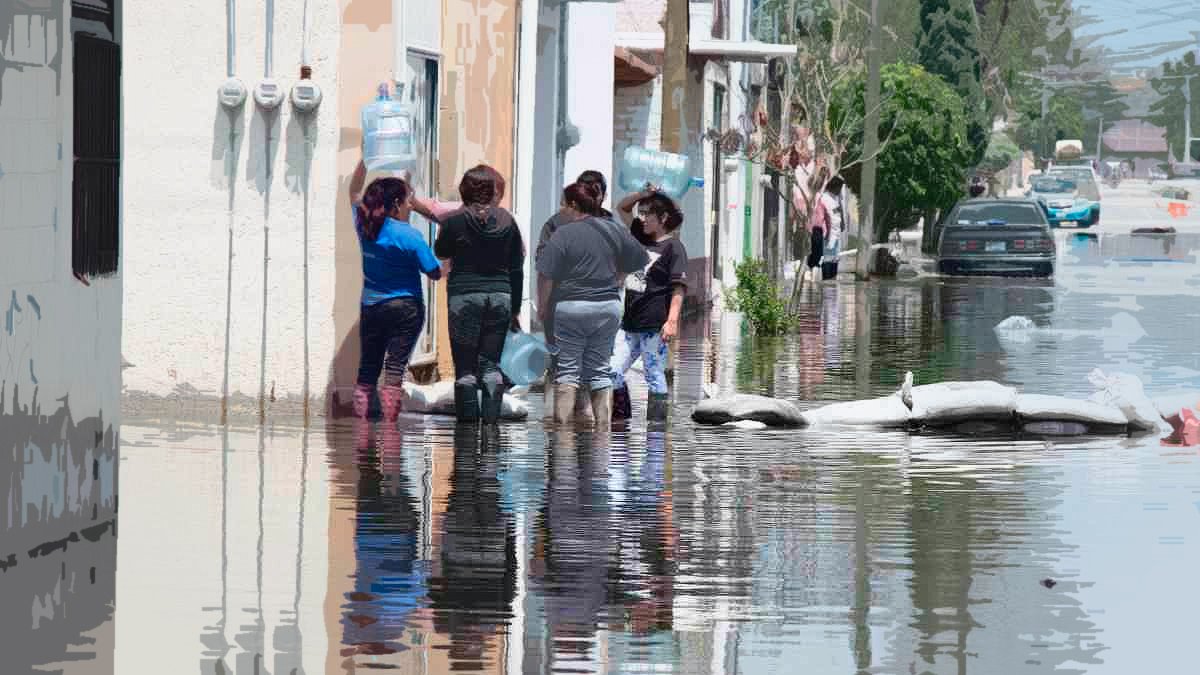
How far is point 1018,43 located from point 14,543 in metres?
81.3

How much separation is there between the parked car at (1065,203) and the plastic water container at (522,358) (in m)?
61.1

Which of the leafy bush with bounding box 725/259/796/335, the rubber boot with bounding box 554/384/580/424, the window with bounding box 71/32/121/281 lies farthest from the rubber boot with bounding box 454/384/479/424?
the leafy bush with bounding box 725/259/796/335

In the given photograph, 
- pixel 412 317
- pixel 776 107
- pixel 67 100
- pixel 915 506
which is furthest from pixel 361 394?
pixel 776 107

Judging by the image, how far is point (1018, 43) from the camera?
3509 inches

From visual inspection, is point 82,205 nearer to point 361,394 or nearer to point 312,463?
point 312,463

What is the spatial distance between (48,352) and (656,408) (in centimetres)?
761

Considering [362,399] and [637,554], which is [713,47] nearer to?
[362,399]

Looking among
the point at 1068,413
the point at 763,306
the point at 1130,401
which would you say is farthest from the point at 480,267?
the point at 763,306

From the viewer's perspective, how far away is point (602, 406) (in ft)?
55.2

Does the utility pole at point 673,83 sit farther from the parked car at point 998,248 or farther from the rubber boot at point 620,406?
the parked car at point 998,248

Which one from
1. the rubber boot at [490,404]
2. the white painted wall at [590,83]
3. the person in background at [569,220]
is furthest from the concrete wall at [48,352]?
the white painted wall at [590,83]

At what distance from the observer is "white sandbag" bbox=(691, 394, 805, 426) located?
1781 centimetres

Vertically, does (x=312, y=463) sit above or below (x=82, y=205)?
below

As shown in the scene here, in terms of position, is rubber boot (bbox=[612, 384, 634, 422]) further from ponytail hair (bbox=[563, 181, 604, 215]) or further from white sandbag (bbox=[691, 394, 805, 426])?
ponytail hair (bbox=[563, 181, 604, 215])
